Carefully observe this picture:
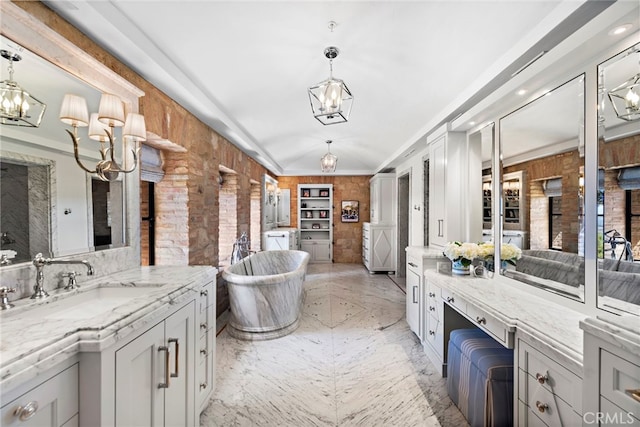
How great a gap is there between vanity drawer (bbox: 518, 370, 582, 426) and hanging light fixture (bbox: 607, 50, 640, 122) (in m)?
1.24

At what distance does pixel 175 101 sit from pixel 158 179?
758 millimetres

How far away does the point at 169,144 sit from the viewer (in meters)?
2.44

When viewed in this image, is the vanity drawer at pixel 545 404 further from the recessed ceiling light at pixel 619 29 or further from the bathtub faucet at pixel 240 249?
the bathtub faucet at pixel 240 249

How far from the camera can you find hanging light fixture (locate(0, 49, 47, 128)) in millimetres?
1182

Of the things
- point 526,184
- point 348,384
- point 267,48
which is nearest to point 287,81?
point 267,48

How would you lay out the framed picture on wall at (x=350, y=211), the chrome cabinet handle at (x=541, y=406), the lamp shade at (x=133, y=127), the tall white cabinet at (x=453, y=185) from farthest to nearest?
the framed picture on wall at (x=350, y=211), the tall white cabinet at (x=453, y=185), the lamp shade at (x=133, y=127), the chrome cabinet handle at (x=541, y=406)

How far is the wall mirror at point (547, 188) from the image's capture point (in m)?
1.47

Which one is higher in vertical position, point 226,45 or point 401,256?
point 226,45

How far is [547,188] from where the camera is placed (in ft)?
5.61

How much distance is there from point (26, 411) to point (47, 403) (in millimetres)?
79

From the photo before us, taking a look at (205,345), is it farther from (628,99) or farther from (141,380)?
(628,99)

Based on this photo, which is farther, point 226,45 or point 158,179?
point 158,179

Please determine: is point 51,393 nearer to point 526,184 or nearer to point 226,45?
point 226,45

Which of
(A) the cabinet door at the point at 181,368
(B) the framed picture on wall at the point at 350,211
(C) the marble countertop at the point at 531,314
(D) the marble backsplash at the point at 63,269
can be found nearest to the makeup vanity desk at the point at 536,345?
(C) the marble countertop at the point at 531,314
